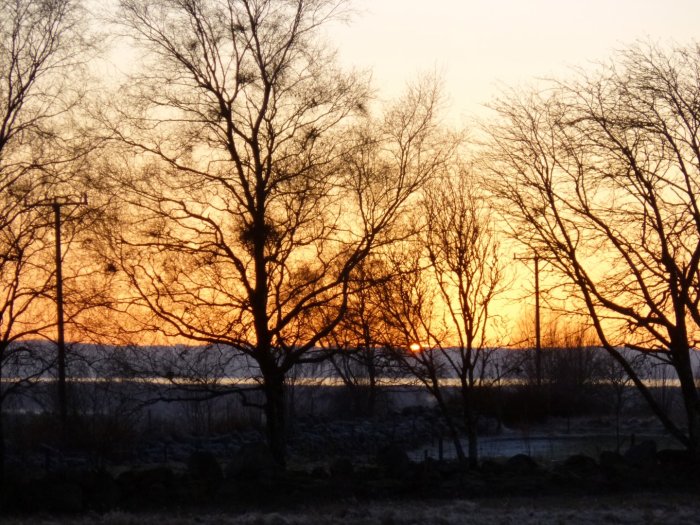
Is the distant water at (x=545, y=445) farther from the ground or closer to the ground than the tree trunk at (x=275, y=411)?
closer to the ground

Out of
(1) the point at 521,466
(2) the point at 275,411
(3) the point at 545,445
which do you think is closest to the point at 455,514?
(1) the point at 521,466

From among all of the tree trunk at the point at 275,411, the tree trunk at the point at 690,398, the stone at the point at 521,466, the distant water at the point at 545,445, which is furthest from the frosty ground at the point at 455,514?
the distant water at the point at 545,445

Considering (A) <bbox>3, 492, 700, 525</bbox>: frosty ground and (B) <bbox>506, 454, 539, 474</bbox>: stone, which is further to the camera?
(B) <bbox>506, 454, 539, 474</bbox>: stone

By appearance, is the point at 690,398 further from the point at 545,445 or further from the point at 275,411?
the point at 545,445

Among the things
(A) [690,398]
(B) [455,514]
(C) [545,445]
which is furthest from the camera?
(C) [545,445]

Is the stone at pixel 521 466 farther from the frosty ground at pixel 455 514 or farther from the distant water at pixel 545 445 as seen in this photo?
the distant water at pixel 545 445

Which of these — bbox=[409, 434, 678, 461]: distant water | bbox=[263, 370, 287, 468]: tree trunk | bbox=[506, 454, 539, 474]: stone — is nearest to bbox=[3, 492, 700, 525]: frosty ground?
bbox=[506, 454, 539, 474]: stone

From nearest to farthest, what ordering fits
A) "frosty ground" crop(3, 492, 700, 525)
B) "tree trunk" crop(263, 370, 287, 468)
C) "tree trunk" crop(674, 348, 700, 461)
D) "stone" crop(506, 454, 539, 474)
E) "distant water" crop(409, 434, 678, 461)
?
"frosty ground" crop(3, 492, 700, 525) → "stone" crop(506, 454, 539, 474) → "tree trunk" crop(674, 348, 700, 461) → "tree trunk" crop(263, 370, 287, 468) → "distant water" crop(409, 434, 678, 461)

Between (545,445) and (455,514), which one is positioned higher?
(455,514)

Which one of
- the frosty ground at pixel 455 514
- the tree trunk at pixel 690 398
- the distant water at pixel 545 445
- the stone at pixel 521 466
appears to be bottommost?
the distant water at pixel 545 445

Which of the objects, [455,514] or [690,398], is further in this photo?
[690,398]

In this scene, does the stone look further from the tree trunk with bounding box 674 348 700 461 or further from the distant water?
the distant water

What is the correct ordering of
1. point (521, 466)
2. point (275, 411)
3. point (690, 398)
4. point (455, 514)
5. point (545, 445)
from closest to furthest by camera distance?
point (455, 514) → point (521, 466) → point (690, 398) → point (275, 411) → point (545, 445)

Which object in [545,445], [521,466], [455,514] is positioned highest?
[521,466]
